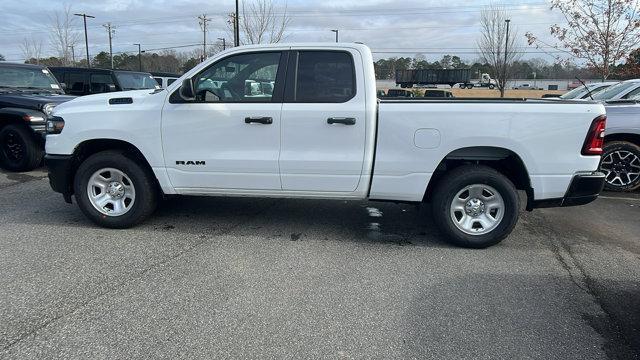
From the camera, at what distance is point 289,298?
3.76 meters

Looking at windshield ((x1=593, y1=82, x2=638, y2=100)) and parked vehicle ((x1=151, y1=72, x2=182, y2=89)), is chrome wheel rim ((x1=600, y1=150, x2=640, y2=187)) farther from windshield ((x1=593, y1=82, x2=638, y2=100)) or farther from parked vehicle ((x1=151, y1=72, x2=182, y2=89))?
parked vehicle ((x1=151, y1=72, x2=182, y2=89))

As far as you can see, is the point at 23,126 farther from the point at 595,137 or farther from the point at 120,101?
the point at 595,137

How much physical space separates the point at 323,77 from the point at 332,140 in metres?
0.65

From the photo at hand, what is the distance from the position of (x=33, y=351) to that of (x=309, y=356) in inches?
66.0

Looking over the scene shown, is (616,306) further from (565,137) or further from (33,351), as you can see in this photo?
(33,351)

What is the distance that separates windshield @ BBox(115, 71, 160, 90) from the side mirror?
8.77m

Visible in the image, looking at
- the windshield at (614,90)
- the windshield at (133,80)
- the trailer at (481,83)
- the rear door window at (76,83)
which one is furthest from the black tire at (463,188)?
the trailer at (481,83)

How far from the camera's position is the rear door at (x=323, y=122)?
474 centimetres

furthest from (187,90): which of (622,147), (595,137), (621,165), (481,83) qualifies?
(481,83)

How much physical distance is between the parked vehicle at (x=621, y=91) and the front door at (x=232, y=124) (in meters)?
6.39

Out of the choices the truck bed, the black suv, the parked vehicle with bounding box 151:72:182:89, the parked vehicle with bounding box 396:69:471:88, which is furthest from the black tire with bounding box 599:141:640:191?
the parked vehicle with bounding box 396:69:471:88

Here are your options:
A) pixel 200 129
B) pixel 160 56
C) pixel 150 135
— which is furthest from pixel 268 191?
pixel 160 56

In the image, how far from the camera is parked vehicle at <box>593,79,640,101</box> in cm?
816

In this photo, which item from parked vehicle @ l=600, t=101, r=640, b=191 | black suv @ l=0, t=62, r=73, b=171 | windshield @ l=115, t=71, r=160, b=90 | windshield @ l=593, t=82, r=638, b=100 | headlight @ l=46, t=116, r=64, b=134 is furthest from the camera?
windshield @ l=115, t=71, r=160, b=90
